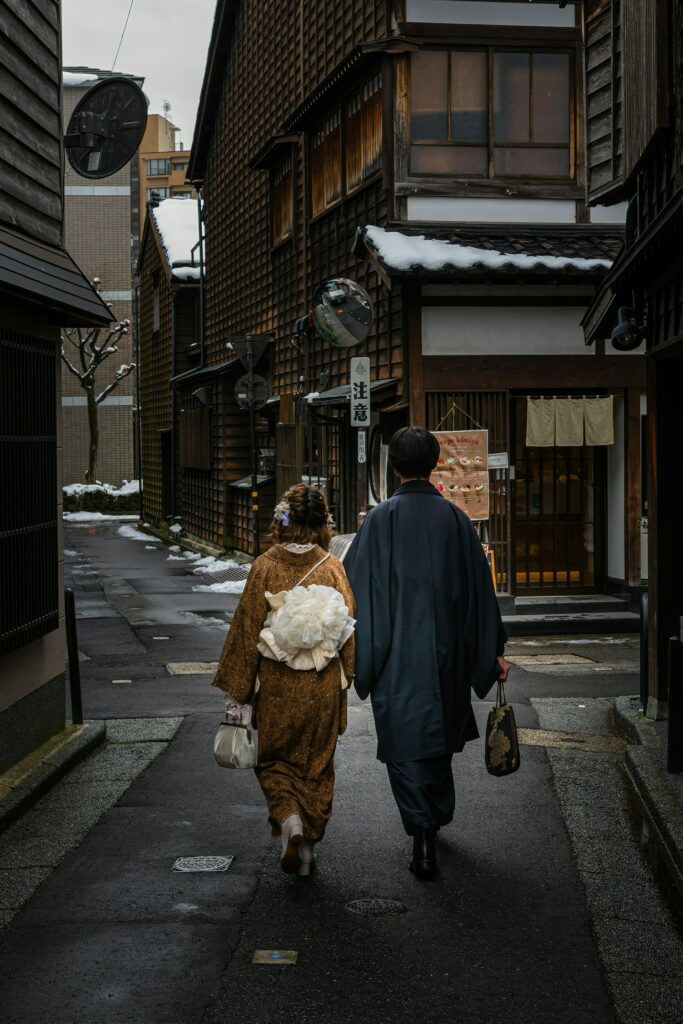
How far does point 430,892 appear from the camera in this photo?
5.75 m

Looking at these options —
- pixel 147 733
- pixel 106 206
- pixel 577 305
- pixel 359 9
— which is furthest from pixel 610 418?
pixel 106 206

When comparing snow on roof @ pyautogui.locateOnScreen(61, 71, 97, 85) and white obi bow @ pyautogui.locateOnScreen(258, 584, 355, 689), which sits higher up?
snow on roof @ pyautogui.locateOnScreen(61, 71, 97, 85)

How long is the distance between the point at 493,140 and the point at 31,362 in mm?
9938

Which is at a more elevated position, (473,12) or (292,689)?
(473,12)

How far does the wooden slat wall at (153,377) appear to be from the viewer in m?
35.9

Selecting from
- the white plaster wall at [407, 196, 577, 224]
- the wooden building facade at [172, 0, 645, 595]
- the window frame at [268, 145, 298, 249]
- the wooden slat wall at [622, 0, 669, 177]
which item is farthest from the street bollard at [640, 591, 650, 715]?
the window frame at [268, 145, 298, 249]

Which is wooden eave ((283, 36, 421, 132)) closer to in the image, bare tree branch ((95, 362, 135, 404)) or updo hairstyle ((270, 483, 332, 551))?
updo hairstyle ((270, 483, 332, 551))

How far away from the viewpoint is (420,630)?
6.21m

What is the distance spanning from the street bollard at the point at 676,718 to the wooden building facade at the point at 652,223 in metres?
1.69

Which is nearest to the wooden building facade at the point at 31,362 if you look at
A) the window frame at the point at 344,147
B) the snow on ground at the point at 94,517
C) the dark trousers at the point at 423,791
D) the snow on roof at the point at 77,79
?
the dark trousers at the point at 423,791

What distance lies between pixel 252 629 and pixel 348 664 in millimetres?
512

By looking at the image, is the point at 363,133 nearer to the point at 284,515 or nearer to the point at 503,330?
the point at 503,330

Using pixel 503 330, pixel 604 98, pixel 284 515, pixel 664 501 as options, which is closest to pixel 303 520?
pixel 284 515

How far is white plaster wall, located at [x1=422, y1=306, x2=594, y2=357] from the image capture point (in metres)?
15.7
